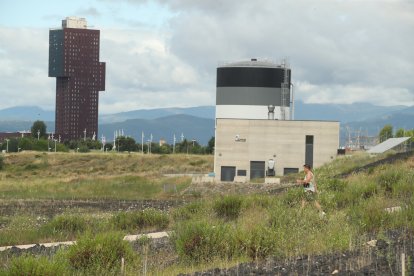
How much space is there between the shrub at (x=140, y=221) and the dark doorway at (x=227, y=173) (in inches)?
1869

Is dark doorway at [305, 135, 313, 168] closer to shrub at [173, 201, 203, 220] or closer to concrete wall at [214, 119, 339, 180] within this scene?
concrete wall at [214, 119, 339, 180]

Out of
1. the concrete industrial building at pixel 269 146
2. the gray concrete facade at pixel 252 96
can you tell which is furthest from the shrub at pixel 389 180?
the gray concrete facade at pixel 252 96

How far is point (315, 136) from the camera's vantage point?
76.2 meters

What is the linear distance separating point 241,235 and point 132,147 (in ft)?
587

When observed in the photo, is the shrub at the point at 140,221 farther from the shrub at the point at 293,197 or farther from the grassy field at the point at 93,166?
the grassy field at the point at 93,166

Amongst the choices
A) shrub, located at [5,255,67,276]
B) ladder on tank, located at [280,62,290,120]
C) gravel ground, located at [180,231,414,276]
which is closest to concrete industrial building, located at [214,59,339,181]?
ladder on tank, located at [280,62,290,120]

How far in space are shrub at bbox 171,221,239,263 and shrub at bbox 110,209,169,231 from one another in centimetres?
960

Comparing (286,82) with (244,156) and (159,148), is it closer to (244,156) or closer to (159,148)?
(244,156)

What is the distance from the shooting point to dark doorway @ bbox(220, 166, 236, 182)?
7569 cm

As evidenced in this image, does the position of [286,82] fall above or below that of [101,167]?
above

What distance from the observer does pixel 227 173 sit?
249ft

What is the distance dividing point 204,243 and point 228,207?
12.1 m

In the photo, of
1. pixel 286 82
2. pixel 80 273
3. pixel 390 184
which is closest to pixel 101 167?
pixel 286 82

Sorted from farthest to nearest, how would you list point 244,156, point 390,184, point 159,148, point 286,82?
point 159,148, point 286,82, point 244,156, point 390,184
